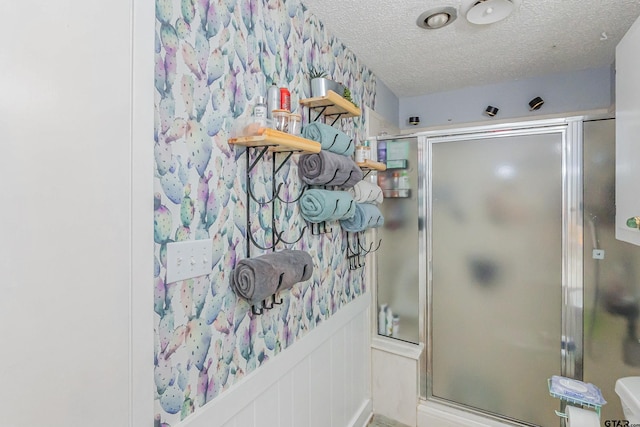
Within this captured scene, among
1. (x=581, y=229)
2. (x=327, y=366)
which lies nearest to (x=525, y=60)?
(x=581, y=229)

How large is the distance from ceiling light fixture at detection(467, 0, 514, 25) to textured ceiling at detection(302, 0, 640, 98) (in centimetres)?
4

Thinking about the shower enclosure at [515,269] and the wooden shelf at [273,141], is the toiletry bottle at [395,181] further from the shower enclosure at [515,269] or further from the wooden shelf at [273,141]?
the wooden shelf at [273,141]

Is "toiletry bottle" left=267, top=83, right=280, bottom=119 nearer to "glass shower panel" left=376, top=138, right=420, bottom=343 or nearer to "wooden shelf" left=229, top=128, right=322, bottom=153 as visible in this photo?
"wooden shelf" left=229, top=128, right=322, bottom=153

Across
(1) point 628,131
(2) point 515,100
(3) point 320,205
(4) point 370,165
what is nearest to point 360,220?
(4) point 370,165

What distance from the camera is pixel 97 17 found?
27.6 inches

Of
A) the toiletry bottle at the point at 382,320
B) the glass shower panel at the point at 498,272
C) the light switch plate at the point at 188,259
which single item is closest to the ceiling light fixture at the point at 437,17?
the glass shower panel at the point at 498,272

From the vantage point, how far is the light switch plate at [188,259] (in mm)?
886

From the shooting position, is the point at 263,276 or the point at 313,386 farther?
the point at 313,386

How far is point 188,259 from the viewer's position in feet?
3.06

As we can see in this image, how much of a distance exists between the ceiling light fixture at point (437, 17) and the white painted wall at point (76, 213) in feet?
4.41

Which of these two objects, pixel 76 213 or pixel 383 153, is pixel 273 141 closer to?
pixel 76 213

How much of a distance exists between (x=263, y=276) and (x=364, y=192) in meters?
0.98

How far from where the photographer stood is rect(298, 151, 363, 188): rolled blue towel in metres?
1.41

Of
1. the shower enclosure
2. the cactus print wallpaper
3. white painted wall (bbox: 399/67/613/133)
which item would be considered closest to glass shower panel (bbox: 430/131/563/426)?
the shower enclosure
